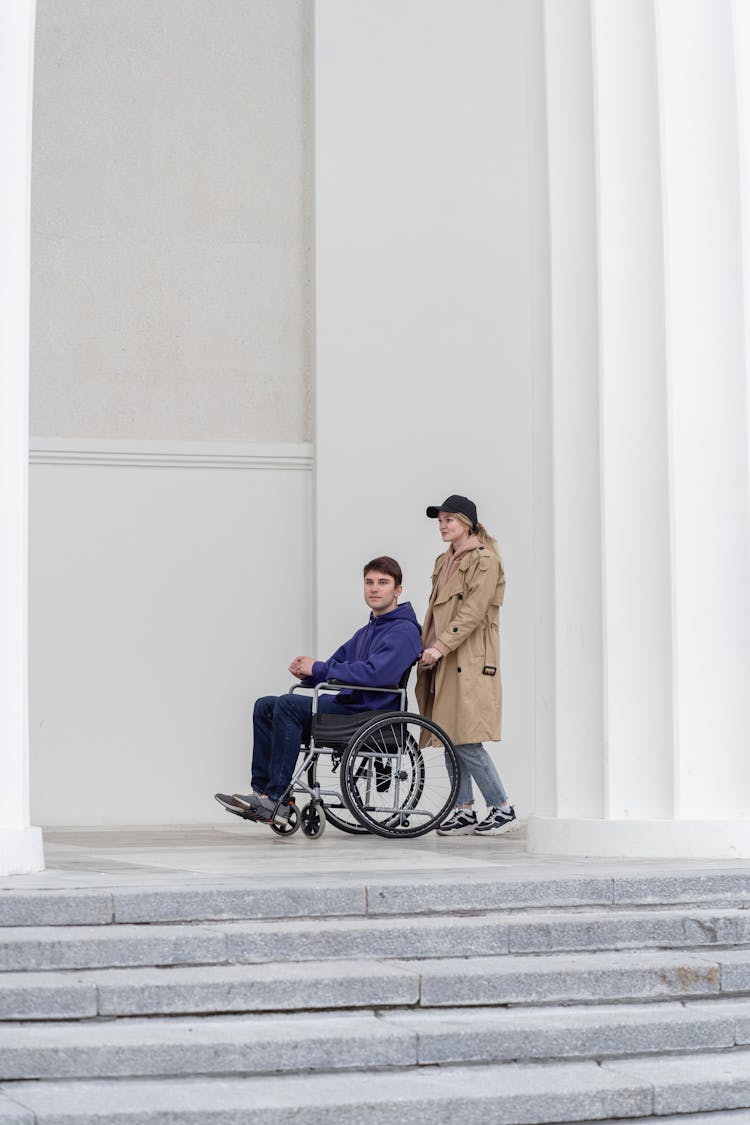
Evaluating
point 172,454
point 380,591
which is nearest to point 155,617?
point 172,454

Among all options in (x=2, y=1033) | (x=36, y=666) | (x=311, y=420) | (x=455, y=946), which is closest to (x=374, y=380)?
(x=311, y=420)

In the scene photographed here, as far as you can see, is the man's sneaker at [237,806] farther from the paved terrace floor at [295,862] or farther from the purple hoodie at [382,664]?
the purple hoodie at [382,664]

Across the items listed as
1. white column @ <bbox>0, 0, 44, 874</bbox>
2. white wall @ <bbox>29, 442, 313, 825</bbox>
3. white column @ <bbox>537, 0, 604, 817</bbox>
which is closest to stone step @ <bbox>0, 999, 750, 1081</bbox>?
white column @ <bbox>0, 0, 44, 874</bbox>

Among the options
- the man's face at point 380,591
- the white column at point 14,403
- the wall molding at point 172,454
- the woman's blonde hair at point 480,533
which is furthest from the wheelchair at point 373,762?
the wall molding at point 172,454

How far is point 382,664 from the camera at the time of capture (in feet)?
24.0

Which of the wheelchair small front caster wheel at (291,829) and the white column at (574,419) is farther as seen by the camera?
the wheelchair small front caster wheel at (291,829)

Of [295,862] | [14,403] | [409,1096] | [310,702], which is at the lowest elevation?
[409,1096]

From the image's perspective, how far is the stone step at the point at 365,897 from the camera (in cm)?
422

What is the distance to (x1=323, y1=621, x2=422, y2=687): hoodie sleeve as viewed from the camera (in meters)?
7.29

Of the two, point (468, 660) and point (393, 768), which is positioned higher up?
point (468, 660)

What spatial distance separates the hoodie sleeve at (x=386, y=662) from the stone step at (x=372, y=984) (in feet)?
9.77

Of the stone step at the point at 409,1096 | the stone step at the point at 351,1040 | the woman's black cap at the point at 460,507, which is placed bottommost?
the stone step at the point at 409,1096

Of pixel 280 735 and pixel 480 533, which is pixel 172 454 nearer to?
pixel 480 533

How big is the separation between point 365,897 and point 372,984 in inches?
19.7
